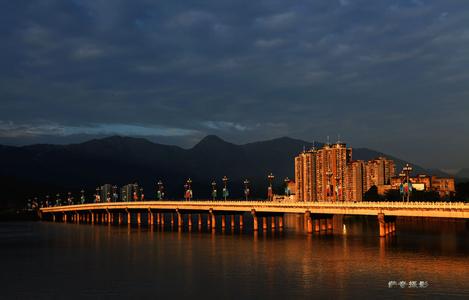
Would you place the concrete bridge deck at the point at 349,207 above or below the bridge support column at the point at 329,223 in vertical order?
above

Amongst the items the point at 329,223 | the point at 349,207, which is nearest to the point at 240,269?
the point at 349,207

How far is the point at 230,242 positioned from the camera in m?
118

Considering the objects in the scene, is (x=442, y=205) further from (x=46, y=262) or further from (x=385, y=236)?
(x=46, y=262)

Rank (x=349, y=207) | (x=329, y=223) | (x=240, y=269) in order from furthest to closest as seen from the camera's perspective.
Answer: (x=329, y=223) → (x=349, y=207) → (x=240, y=269)

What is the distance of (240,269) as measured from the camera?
76.9 metres

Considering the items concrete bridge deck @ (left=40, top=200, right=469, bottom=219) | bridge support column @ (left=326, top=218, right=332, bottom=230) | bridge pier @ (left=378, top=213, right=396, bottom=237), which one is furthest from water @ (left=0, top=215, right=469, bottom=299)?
bridge support column @ (left=326, top=218, right=332, bottom=230)

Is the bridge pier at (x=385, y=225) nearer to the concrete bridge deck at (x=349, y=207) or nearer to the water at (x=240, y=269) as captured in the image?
the concrete bridge deck at (x=349, y=207)

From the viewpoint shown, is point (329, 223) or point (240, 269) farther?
point (329, 223)

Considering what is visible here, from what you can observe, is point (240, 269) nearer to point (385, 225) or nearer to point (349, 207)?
point (349, 207)

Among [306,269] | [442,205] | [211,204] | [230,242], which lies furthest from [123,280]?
[211,204]

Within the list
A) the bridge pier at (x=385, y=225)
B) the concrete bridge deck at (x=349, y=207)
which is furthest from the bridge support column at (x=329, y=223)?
the bridge pier at (x=385, y=225)

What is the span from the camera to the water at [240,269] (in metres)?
61.1

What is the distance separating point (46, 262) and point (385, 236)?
68.6 meters

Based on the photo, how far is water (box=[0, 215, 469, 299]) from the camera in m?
61.1
